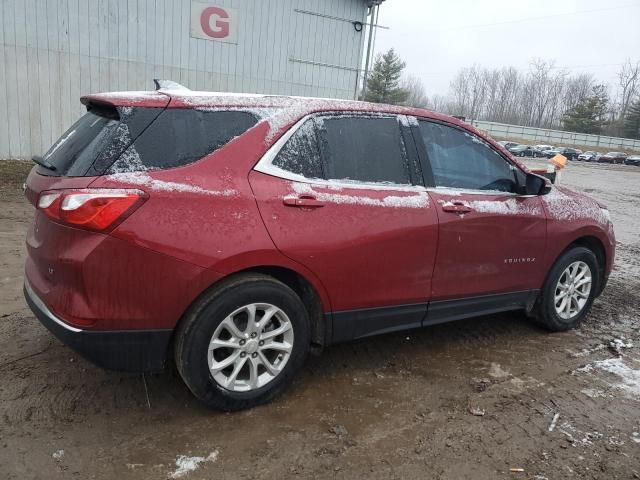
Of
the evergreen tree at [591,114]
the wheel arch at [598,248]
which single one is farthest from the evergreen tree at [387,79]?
the wheel arch at [598,248]

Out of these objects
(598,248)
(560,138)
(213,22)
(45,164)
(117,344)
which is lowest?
(560,138)

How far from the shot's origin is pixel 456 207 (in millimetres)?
3590

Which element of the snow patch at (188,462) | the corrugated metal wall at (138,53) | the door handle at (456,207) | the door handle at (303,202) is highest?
the corrugated metal wall at (138,53)

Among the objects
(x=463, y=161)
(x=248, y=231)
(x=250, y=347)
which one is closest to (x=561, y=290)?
(x=463, y=161)

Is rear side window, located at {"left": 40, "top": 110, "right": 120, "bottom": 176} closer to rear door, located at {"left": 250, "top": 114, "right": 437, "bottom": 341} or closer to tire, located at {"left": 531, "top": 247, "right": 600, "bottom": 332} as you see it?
rear door, located at {"left": 250, "top": 114, "right": 437, "bottom": 341}

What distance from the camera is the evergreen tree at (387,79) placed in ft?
168

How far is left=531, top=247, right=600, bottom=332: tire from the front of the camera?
436cm

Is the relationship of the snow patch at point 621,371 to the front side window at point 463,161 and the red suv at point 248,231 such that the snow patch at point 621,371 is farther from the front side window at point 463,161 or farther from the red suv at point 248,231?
the front side window at point 463,161

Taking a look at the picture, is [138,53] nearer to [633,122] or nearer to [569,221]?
[569,221]

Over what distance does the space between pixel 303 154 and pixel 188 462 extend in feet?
5.71

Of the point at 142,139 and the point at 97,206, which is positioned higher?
A: the point at 142,139

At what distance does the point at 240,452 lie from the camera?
2.68 m

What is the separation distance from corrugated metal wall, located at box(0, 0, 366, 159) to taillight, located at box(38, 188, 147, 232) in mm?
10618

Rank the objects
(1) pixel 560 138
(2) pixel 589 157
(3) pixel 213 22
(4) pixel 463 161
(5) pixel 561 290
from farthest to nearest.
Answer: (1) pixel 560 138
(2) pixel 589 157
(3) pixel 213 22
(5) pixel 561 290
(4) pixel 463 161
